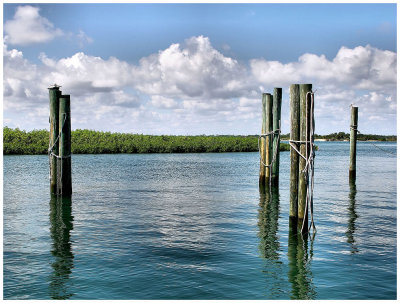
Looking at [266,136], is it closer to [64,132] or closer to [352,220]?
[352,220]

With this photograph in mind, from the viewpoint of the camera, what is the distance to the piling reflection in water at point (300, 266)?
813 centimetres

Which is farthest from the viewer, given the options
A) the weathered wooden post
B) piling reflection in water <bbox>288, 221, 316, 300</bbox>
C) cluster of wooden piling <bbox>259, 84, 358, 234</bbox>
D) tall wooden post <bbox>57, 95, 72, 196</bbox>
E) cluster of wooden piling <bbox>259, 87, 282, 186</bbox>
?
the weathered wooden post

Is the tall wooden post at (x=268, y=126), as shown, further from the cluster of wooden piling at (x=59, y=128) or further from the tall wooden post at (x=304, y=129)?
the tall wooden post at (x=304, y=129)

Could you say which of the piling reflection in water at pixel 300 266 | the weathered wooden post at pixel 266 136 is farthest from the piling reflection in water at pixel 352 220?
the weathered wooden post at pixel 266 136

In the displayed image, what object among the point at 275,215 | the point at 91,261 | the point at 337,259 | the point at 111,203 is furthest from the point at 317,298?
the point at 111,203

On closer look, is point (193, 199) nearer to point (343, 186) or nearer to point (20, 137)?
point (343, 186)

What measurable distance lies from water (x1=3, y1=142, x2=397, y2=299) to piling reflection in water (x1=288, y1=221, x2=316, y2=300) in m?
0.03

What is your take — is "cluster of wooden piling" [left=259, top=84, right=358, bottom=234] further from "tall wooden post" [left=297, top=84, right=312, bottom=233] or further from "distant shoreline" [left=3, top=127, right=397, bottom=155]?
"distant shoreline" [left=3, top=127, right=397, bottom=155]

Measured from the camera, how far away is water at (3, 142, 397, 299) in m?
8.30

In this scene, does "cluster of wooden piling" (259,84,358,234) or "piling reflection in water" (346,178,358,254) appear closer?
"cluster of wooden piling" (259,84,358,234)

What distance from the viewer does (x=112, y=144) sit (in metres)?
57.3

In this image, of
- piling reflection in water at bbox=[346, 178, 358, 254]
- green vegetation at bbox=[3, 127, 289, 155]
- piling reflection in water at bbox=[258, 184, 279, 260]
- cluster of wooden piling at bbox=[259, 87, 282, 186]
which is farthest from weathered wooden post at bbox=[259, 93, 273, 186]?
green vegetation at bbox=[3, 127, 289, 155]

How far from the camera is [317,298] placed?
7.91 meters

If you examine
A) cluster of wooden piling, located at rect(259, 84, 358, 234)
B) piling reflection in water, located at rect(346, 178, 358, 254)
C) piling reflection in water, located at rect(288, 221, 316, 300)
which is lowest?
Result: piling reflection in water, located at rect(288, 221, 316, 300)
